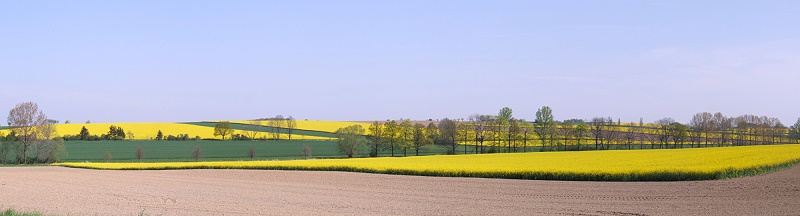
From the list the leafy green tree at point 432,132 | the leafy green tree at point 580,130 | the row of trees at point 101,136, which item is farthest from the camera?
the row of trees at point 101,136

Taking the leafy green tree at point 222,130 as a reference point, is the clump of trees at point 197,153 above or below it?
below

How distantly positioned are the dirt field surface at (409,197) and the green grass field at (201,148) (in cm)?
5416

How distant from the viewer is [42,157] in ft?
248

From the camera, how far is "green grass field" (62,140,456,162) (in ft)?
285

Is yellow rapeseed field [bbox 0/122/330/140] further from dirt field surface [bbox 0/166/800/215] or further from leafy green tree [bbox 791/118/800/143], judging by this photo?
dirt field surface [bbox 0/166/800/215]

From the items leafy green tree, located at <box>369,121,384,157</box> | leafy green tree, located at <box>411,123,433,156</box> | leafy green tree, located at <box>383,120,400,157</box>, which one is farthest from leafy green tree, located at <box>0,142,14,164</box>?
leafy green tree, located at <box>411,123,433,156</box>

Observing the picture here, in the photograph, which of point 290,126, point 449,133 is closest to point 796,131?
point 449,133

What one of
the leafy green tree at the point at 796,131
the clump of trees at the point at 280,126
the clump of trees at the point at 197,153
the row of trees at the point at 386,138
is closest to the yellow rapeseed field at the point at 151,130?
the clump of trees at the point at 280,126

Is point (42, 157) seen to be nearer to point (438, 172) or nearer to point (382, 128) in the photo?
point (382, 128)

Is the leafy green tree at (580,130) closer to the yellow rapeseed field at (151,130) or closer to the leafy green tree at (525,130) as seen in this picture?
the leafy green tree at (525,130)

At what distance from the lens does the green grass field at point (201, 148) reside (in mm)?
87000

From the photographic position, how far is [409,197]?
25.6 meters

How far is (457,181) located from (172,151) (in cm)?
7177

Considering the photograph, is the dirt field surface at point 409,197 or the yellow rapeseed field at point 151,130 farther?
the yellow rapeseed field at point 151,130
